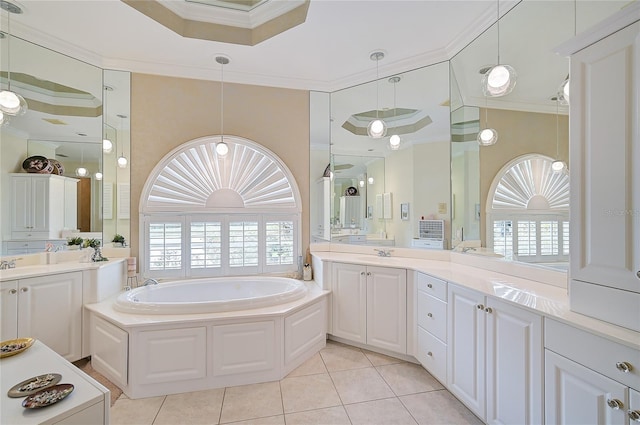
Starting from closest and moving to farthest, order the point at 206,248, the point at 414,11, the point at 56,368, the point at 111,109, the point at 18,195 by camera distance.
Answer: the point at 56,368 < the point at 414,11 < the point at 18,195 < the point at 111,109 < the point at 206,248

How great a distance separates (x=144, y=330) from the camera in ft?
7.19

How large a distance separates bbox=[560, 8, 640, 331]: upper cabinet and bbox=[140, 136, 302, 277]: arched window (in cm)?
266

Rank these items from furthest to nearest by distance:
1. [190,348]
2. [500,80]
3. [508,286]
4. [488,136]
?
1. [488,136]
2. [190,348]
3. [508,286]
4. [500,80]

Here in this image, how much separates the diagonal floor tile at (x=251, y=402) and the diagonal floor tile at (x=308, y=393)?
0.07m

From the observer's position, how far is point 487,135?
2.47m

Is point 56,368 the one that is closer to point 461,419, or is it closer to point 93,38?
point 461,419

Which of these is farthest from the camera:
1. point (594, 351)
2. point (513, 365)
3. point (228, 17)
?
point (228, 17)

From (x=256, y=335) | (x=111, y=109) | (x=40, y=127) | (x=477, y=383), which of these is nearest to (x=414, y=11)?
(x=477, y=383)

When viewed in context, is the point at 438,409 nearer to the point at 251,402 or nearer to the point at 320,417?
the point at 320,417

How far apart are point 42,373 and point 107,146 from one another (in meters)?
2.63

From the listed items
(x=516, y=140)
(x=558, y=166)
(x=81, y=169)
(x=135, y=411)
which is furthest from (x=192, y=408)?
(x=516, y=140)

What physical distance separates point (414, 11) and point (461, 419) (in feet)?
10.3

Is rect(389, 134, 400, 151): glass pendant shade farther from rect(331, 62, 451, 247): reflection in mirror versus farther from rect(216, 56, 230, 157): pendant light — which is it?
rect(216, 56, 230, 157): pendant light

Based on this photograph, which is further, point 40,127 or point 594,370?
point 40,127
